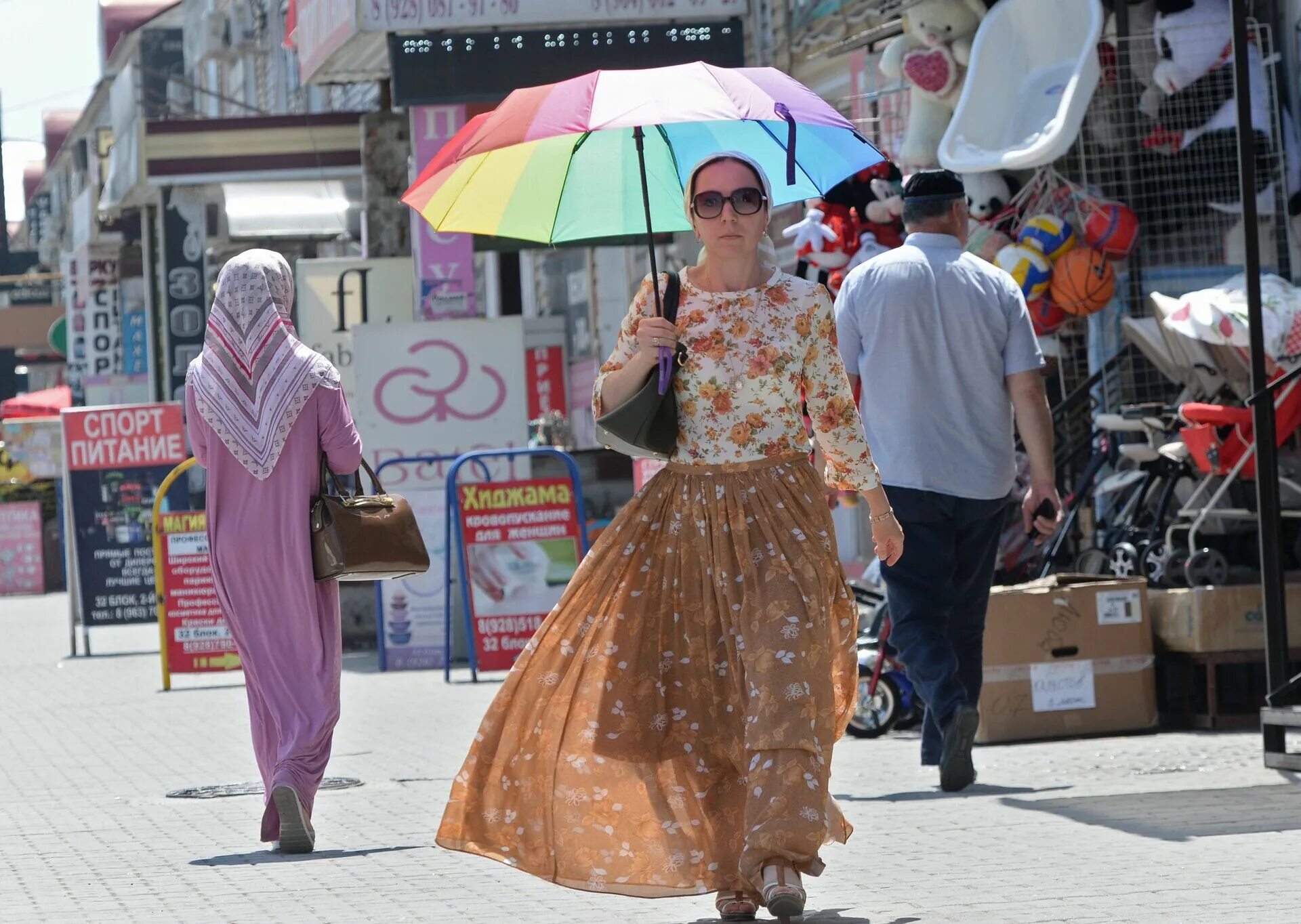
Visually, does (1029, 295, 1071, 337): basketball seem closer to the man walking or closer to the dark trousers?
the man walking

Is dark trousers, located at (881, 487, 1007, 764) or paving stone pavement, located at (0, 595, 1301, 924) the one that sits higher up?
dark trousers, located at (881, 487, 1007, 764)

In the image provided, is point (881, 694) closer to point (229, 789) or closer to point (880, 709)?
point (880, 709)

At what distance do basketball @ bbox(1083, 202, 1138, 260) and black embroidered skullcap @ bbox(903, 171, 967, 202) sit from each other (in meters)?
3.03

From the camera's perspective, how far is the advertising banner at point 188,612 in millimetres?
14219

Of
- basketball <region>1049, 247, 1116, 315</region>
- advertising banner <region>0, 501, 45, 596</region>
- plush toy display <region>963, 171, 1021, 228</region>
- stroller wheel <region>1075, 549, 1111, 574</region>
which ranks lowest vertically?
advertising banner <region>0, 501, 45, 596</region>

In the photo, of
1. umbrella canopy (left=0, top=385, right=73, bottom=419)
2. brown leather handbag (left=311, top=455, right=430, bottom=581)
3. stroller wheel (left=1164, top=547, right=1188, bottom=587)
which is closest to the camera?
brown leather handbag (left=311, top=455, right=430, bottom=581)

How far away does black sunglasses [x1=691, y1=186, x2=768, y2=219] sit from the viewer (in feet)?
17.6

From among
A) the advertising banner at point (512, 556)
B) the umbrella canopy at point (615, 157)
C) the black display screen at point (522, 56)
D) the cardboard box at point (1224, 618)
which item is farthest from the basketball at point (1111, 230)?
the black display screen at point (522, 56)

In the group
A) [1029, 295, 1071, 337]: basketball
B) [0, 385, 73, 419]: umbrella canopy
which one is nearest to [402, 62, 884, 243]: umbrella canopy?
[1029, 295, 1071, 337]: basketball

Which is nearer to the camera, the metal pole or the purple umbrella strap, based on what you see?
the purple umbrella strap

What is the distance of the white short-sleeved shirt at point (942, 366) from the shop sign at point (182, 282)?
22006 millimetres

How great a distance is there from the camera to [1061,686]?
364 inches

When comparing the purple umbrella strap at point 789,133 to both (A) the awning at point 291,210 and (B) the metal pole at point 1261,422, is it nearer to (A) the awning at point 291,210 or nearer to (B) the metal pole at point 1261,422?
(B) the metal pole at point 1261,422

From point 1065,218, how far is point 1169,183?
607 millimetres
